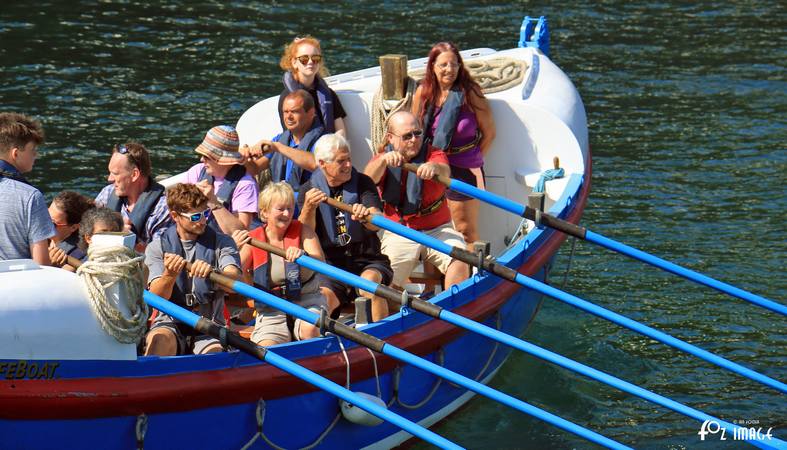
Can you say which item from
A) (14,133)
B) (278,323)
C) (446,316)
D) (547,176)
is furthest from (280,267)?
(547,176)

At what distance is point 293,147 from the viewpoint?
28.7 feet

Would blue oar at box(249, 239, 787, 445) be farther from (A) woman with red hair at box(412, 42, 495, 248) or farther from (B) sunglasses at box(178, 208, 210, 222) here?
(A) woman with red hair at box(412, 42, 495, 248)

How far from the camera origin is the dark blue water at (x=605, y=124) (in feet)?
31.0

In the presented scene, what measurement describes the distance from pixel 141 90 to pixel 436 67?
770cm

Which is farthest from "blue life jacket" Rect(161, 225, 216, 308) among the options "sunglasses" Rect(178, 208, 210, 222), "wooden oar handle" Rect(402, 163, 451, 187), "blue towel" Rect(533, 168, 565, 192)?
"blue towel" Rect(533, 168, 565, 192)

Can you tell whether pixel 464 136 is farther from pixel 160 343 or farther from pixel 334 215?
pixel 160 343

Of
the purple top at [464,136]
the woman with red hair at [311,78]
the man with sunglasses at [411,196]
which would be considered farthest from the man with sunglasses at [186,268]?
the purple top at [464,136]

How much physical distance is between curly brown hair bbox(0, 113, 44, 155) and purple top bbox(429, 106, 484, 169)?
355 centimetres

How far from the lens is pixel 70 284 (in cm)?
565

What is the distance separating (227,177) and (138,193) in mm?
853

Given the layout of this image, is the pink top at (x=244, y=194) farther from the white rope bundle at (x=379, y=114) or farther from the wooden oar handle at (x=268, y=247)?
the white rope bundle at (x=379, y=114)

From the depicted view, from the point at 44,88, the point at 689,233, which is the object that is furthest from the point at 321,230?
the point at 44,88

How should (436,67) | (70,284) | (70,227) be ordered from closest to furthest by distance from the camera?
(70,284), (70,227), (436,67)

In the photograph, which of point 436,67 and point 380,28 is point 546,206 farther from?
point 380,28
